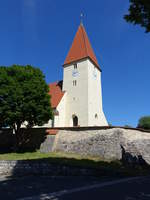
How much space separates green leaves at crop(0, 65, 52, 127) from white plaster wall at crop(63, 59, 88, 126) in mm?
8910

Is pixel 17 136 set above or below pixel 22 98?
below

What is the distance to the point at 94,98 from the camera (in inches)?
1236

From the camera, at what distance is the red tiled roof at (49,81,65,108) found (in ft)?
99.1

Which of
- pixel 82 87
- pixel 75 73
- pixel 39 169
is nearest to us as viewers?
pixel 39 169

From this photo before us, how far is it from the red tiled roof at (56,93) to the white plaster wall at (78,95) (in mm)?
1227

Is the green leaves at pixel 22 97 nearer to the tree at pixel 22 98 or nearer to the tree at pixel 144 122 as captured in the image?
the tree at pixel 22 98

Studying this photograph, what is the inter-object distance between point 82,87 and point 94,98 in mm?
2648

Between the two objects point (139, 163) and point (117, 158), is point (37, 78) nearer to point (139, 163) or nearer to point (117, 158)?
point (117, 158)

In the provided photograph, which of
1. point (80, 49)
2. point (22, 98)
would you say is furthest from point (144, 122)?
point (22, 98)

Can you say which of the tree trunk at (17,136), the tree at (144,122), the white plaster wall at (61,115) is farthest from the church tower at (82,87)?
the tree at (144,122)

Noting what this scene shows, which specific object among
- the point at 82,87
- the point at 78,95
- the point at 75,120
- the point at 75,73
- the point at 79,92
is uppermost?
the point at 75,73

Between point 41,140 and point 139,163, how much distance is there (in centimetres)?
1079

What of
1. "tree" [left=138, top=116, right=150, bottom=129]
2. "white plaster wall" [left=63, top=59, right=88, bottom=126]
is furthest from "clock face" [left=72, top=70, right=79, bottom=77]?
"tree" [left=138, top=116, right=150, bottom=129]

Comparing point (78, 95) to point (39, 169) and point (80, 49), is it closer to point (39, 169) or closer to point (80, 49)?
point (80, 49)
